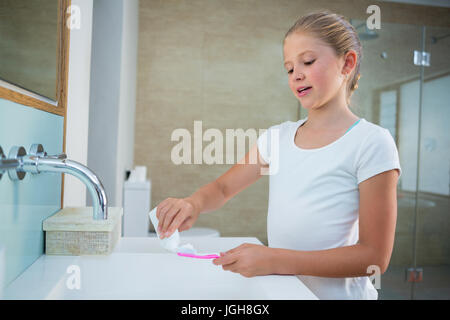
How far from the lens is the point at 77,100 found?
0.87 m

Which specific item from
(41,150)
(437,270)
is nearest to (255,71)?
(437,270)

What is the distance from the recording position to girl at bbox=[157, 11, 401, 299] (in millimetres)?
524

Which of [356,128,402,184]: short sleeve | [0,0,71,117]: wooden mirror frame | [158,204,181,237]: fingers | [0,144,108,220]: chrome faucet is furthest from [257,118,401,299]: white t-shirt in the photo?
[0,0,71,117]: wooden mirror frame

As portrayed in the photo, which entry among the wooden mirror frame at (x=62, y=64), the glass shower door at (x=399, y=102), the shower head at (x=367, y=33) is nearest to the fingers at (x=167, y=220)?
the wooden mirror frame at (x=62, y=64)

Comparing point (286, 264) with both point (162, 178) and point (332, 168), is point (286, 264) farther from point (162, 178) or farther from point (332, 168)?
point (162, 178)

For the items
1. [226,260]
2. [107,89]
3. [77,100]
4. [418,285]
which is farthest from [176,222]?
[418,285]

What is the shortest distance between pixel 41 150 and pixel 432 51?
1.95 metres

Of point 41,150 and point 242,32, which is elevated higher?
point 242,32

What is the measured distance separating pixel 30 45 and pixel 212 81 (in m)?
1.87

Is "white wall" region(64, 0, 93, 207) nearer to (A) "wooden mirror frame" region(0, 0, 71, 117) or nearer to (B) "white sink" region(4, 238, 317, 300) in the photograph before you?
(A) "wooden mirror frame" region(0, 0, 71, 117)

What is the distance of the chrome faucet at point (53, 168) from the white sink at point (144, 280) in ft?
0.30

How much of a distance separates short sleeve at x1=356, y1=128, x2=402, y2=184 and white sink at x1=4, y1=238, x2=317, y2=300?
0.66 ft

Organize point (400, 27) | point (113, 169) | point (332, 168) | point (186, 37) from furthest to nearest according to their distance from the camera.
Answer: point (186, 37)
point (400, 27)
point (113, 169)
point (332, 168)

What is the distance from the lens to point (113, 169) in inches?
60.4
